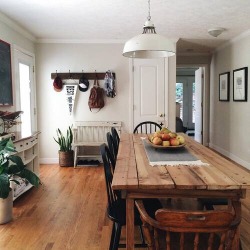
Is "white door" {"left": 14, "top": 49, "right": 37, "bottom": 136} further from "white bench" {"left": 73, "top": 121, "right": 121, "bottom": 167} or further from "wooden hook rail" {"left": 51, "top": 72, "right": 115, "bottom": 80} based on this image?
"white bench" {"left": 73, "top": 121, "right": 121, "bottom": 167}

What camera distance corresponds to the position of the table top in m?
1.54

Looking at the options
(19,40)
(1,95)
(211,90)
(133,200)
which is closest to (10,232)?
(133,200)

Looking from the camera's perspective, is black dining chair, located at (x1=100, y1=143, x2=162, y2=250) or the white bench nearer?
black dining chair, located at (x1=100, y1=143, x2=162, y2=250)

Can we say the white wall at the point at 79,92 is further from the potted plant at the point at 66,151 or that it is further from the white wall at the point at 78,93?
the potted plant at the point at 66,151

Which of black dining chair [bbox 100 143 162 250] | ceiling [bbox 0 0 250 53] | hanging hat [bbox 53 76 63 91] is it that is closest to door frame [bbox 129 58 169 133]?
ceiling [bbox 0 0 250 53]

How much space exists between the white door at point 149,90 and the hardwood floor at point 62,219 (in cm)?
163

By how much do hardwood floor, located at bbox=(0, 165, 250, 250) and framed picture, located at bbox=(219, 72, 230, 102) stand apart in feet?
9.47

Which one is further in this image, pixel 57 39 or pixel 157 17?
pixel 57 39

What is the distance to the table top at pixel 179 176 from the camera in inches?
60.5

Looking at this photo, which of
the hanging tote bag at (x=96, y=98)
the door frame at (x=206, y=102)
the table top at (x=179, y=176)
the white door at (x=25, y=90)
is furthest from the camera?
the door frame at (x=206, y=102)

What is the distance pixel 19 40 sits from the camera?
4.38m

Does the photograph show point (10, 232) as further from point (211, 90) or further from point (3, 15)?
point (211, 90)

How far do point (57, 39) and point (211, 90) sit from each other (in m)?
3.82

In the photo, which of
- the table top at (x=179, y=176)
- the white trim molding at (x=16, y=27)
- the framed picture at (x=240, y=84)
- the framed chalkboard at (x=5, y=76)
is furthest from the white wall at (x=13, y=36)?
the framed picture at (x=240, y=84)
